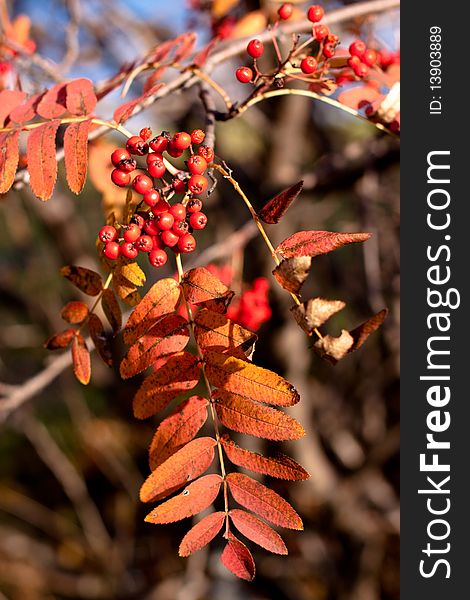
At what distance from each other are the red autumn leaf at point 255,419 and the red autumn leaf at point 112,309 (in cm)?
22

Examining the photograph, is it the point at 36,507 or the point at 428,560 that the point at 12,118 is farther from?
the point at 36,507

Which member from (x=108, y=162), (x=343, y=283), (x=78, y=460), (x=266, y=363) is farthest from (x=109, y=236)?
(x=78, y=460)

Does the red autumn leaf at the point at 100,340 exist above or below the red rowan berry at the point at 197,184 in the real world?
below

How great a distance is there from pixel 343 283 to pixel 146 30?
1.71 metres

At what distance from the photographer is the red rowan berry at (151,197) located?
90cm

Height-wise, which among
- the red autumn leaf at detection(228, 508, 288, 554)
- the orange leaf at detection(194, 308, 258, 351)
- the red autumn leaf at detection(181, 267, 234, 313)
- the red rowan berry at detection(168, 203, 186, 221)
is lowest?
the red autumn leaf at detection(228, 508, 288, 554)

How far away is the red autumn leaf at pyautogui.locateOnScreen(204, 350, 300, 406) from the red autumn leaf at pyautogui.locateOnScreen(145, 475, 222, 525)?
0.16 metres

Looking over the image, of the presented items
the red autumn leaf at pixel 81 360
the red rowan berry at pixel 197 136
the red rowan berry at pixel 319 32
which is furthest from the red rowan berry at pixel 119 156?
the red rowan berry at pixel 319 32

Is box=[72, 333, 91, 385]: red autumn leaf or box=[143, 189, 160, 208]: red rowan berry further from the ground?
box=[143, 189, 160, 208]: red rowan berry

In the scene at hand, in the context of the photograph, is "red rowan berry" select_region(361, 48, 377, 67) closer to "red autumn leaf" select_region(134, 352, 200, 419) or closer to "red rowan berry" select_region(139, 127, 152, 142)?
"red rowan berry" select_region(139, 127, 152, 142)

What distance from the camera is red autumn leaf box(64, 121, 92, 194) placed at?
0.93 metres

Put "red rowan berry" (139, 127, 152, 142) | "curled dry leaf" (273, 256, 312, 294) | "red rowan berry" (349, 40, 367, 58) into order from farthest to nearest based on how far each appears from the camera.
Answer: "red rowan berry" (349, 40, 367, 58), "red rowan berry" (139, 127, 152, 142), "curled dry leaf" (273, 256, 312, 294)

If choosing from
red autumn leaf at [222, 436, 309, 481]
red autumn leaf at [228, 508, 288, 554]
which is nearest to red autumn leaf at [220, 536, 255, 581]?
red autumn leaf at [228, 508, 288, 554]

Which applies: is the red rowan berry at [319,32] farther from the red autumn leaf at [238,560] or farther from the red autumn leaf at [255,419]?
the red autumn leaf at [238,560]
